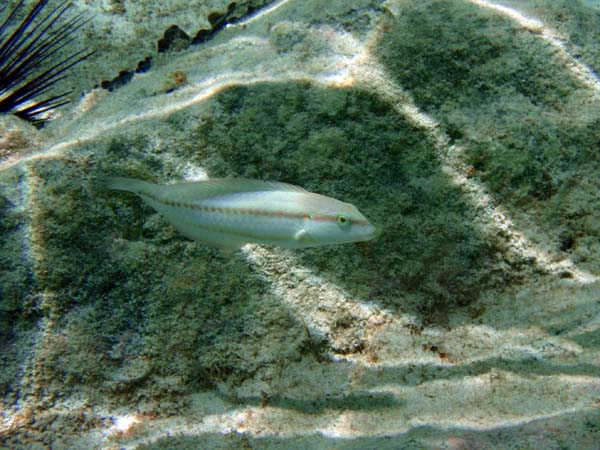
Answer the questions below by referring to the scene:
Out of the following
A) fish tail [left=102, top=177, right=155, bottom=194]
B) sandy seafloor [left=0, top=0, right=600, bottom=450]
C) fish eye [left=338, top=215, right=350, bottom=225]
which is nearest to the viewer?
fish eye [left=338, top=215, right=350, bottom=225]

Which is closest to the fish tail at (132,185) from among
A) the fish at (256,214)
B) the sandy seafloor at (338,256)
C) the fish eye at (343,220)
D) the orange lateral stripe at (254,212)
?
the fish at (256,214)

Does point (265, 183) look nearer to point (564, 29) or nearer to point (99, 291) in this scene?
point (99, 291)

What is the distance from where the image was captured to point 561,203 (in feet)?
8.82

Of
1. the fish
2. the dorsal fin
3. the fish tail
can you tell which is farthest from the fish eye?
the fish tail

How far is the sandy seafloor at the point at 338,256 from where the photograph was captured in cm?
212

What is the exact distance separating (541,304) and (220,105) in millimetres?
2347

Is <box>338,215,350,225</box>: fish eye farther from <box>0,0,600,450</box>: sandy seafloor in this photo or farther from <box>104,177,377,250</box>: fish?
<box>0,0,600,450</box>: sandy seafloor

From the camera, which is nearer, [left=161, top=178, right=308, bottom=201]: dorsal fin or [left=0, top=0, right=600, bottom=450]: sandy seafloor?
[left=161, top=178, right=308, bottom=201]: dorsal fin

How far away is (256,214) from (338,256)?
2.78 ft

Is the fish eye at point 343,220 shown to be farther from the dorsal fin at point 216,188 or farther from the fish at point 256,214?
the dorsal fin at point 216,188

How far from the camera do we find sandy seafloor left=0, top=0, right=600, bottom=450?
6.96ft

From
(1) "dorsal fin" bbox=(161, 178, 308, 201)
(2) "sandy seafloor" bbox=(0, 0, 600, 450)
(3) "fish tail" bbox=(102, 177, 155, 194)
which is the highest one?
(3) "fish tail" bbox=(102, 177, 155, 194)

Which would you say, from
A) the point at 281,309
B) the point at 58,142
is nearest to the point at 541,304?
the point at 281,309

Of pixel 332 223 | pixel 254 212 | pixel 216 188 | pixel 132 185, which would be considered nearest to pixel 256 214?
pixel 254 212
